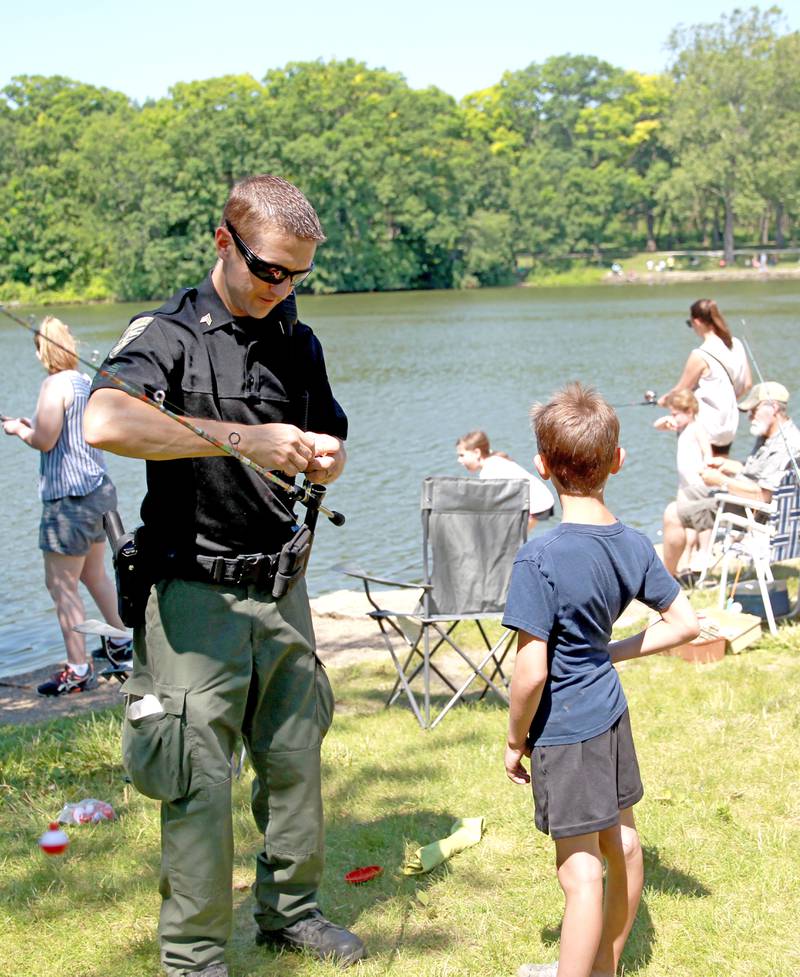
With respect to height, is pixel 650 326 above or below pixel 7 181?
below

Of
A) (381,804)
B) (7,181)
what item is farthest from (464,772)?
(7,181)

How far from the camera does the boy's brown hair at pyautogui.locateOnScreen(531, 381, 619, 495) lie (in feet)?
8.99

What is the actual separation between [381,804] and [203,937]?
1.32 meters

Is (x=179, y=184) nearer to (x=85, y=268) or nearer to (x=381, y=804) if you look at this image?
(x=85, y=268)

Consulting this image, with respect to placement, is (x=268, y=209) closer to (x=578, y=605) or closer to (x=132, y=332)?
(x=132, y=332)

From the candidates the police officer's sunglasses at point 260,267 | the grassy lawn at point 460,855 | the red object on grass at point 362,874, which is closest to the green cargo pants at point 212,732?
the grassy lawn at point 460,855

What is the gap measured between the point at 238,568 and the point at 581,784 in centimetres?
97

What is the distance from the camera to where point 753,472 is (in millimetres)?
6691

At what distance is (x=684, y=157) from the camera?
7269 centimetres

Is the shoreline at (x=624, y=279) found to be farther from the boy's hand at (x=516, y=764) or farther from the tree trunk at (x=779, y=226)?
the boy's hand at (x=516, y=764)

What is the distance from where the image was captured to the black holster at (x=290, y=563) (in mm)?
2949

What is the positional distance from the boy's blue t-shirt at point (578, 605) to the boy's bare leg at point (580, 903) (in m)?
0.26

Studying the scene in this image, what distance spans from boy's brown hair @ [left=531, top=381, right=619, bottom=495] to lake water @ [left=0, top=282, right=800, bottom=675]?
1.31m

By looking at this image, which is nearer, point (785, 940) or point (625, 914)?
point (625, 914)
